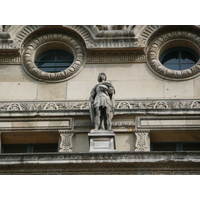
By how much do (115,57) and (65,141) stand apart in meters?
3.38

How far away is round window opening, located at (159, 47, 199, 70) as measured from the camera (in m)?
28.7

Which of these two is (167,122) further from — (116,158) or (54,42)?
(54,42)

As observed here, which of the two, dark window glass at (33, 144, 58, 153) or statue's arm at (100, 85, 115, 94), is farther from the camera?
dark window glass at (33, 144, 58, 153)

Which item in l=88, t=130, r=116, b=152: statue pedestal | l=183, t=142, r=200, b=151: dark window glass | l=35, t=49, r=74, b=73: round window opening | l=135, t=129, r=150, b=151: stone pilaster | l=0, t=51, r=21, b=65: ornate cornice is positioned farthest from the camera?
l=35, t=49, r=74, b=73: round window opening

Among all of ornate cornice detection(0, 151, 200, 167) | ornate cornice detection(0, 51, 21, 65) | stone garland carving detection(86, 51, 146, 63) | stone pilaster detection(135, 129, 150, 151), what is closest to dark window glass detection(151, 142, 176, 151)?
stone pilaster detection(135, 129, 150, 151)

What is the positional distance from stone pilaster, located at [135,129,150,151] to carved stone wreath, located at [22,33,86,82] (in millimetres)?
2969

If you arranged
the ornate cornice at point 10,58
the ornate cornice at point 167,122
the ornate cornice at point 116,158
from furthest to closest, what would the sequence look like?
the ornate cornice at point 10,58 → the ornate cornice at point 167,122 → the ornate cornice at point 116,158

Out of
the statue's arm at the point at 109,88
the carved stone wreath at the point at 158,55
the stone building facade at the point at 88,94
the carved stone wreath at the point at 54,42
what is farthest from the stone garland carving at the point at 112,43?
the statue's arm at the point at 109,88

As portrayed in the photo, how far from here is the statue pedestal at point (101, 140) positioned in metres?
25.8

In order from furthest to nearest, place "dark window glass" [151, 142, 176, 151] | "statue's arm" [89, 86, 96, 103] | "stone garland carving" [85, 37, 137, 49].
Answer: "stone garland carving" [85, 37, 137, 49]
"dark window glass" [151, 142, 176, 151]
"statue's arm" [89, 86, 96, 103]

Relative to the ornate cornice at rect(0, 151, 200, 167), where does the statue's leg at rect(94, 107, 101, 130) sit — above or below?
above

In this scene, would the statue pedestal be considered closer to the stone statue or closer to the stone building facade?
the stone statue

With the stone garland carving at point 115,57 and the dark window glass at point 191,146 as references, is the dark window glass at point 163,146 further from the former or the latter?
the stone garland carving at point 115,57

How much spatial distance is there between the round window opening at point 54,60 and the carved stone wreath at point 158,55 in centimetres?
249
